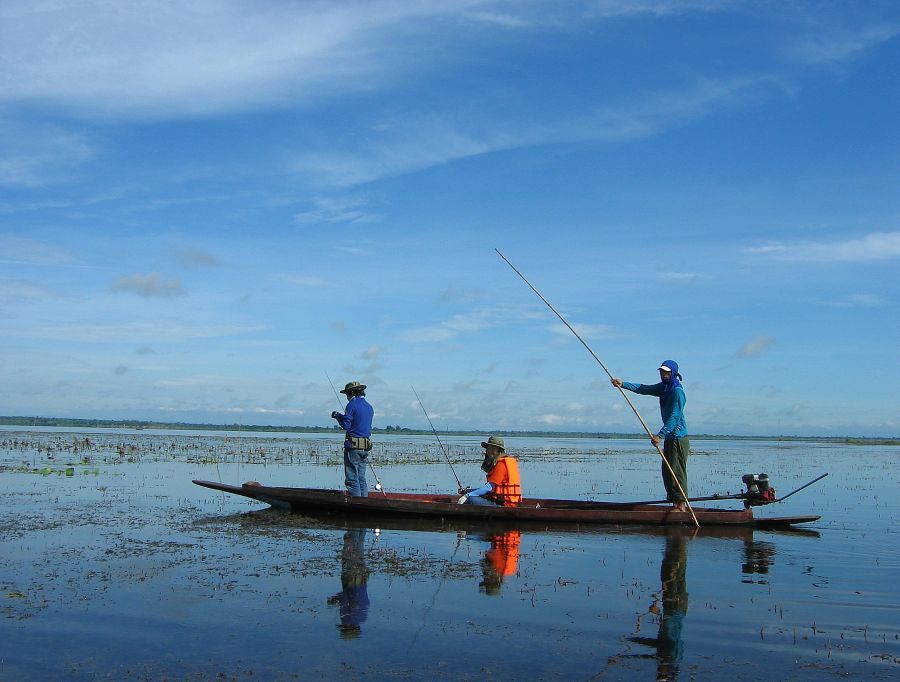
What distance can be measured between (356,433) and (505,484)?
2820 millimetres

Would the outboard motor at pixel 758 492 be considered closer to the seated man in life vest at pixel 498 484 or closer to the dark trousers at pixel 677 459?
the dark trousers at pixel 677 459

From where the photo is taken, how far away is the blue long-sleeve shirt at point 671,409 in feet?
45.6

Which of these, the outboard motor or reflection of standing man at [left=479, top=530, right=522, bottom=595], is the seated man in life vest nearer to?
reflection of standing man at [left=479, top=530, right=522, bottom=595]

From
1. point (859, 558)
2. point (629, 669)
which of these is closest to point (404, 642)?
point (629, 669)

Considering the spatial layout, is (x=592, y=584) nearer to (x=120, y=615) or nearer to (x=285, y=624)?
(x=285, y=624)

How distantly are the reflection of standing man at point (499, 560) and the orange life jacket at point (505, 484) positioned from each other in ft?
2.83

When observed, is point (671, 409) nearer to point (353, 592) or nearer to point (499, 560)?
point (499, 560)

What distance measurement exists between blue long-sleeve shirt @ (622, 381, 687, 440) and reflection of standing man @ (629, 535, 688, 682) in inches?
88.0

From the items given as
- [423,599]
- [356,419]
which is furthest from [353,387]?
[423,599]

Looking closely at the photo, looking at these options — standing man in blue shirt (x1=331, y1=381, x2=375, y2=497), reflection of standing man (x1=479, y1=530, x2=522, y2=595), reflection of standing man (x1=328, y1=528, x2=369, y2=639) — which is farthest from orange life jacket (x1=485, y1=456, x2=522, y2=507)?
reflection of standing man (x1=328, y1=528, x2=369, y2=639)

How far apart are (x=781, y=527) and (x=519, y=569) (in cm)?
636

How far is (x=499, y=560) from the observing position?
35.8 ft

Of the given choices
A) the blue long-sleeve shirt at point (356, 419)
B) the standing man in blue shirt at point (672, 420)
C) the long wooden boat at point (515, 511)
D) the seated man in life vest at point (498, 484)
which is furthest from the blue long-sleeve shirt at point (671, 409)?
the blue long-sleeve shirt at point (356, 419)

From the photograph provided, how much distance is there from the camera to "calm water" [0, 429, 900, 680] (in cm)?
633
